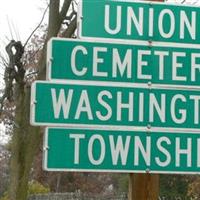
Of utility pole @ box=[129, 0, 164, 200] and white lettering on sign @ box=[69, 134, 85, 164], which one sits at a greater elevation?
white lettering on sign @ box=[69, 134, 85, 164]

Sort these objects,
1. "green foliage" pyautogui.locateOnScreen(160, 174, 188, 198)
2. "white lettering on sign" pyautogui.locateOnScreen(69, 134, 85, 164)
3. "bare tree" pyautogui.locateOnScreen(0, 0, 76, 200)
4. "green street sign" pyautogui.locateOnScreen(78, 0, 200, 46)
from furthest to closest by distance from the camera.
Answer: "green foliage" pyautogui.locateOnScreen(160, 174, 188, 198)
"bare tree" pyautogui.locateOnScreen(0, 0, 76, 200)
"green street sign" pyautogui.locateOnScreen(78, 0, 200, 46)
"white lettering on sign" pyautogui.locateOnScreen(69, 134, 85, 164)

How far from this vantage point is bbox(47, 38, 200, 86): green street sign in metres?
3.01

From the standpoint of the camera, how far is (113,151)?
2957 millimetres

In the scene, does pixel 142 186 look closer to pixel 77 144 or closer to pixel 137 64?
pixel 77 144

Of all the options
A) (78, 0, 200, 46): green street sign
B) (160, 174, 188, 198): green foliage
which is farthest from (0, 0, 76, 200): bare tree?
(160, 174, 188, 198): green foliage

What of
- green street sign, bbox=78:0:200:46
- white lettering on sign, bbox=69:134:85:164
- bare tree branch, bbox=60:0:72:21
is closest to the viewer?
white lettering on sign, bbox=69:134:85:164

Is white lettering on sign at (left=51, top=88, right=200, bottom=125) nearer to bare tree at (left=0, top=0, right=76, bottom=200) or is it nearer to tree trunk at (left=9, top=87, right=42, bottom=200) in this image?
bare tree at (left=0, top=0, right=76, bottom=200)

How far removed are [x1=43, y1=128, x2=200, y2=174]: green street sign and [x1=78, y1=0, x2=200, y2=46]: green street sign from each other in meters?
0.48

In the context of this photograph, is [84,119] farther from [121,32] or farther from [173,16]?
Result: [173,16]

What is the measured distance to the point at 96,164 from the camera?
9.62ft

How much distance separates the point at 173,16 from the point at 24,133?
7.72 m

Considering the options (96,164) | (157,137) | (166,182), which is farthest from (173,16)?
(166,182)

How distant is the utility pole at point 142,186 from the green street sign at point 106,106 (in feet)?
0.95

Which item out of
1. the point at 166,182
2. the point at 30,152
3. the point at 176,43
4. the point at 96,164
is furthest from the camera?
the point at 166,182
